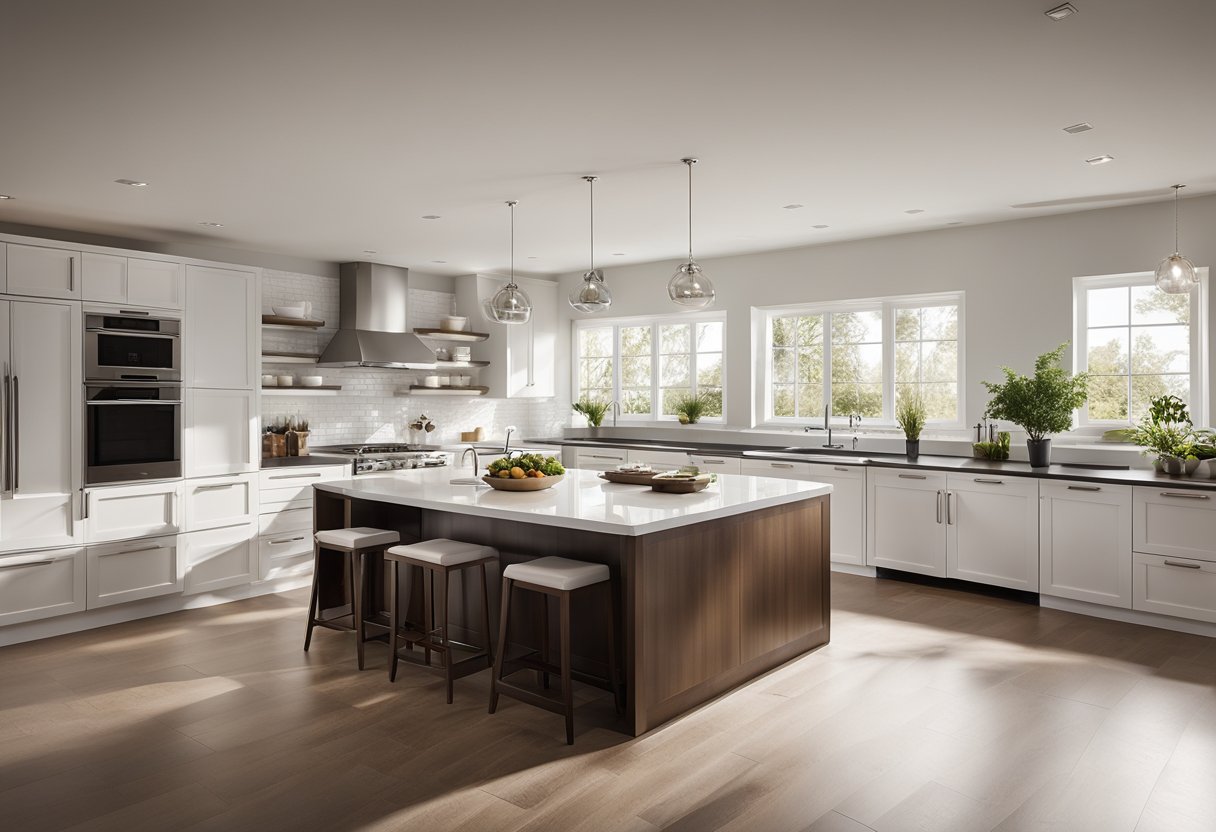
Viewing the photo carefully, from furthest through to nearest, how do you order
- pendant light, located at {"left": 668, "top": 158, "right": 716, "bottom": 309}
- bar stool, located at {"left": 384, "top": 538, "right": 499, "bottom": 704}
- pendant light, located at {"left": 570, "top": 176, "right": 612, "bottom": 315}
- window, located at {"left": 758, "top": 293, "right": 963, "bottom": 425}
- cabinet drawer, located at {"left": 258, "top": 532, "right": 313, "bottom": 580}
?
window, located at {"left": 758, "top": 293, "right": 963, "bottom": 425} < cabinet drawer, located at {"left": 258, "top": 532, "right": 313, "bottom": 580} < pendant light, located at {"left": 570, "top": 176, "right": 612, "bottom": 315} < pendant light, located at {"left": 668, "top": 158, "right": 716, "bottom": 309} < bar stool, located at {"left": 384, "top": 538, "right": 499, "bottom": 704}

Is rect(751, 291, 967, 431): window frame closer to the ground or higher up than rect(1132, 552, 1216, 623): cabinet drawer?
higher up

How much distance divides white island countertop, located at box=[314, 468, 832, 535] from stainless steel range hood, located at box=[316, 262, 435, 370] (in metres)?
2.45

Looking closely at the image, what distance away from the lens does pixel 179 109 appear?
354cm

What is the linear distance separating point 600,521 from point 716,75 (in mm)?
1829

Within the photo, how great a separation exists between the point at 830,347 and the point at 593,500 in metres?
3.99

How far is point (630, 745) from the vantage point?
337 centimetres

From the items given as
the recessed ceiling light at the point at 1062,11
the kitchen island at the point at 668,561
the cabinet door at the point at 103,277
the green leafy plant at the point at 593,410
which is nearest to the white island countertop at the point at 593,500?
the kitchen island at the point at 668,561

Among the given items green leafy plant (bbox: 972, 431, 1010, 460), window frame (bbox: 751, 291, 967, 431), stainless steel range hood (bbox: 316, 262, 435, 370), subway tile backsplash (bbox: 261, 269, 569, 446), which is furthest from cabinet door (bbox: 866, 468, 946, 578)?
stainless steel range hood (bbox: 316, 262, 435, 370)

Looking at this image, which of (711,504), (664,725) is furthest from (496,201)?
(664,725)

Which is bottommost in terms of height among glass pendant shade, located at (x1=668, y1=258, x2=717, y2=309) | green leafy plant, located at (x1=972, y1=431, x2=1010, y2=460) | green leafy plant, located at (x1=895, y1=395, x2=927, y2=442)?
green leafy plant, located at (x1=972, y1=431, x2=1010, y2=460)

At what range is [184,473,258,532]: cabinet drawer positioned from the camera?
576 centimetres

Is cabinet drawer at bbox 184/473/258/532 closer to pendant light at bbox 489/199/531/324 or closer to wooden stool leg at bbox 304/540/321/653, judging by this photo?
wooden stool leg at bbox 304/540/321/653

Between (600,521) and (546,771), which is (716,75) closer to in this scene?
(600,521)

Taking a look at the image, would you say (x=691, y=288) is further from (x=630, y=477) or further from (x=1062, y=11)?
(x=1062, y=11)
